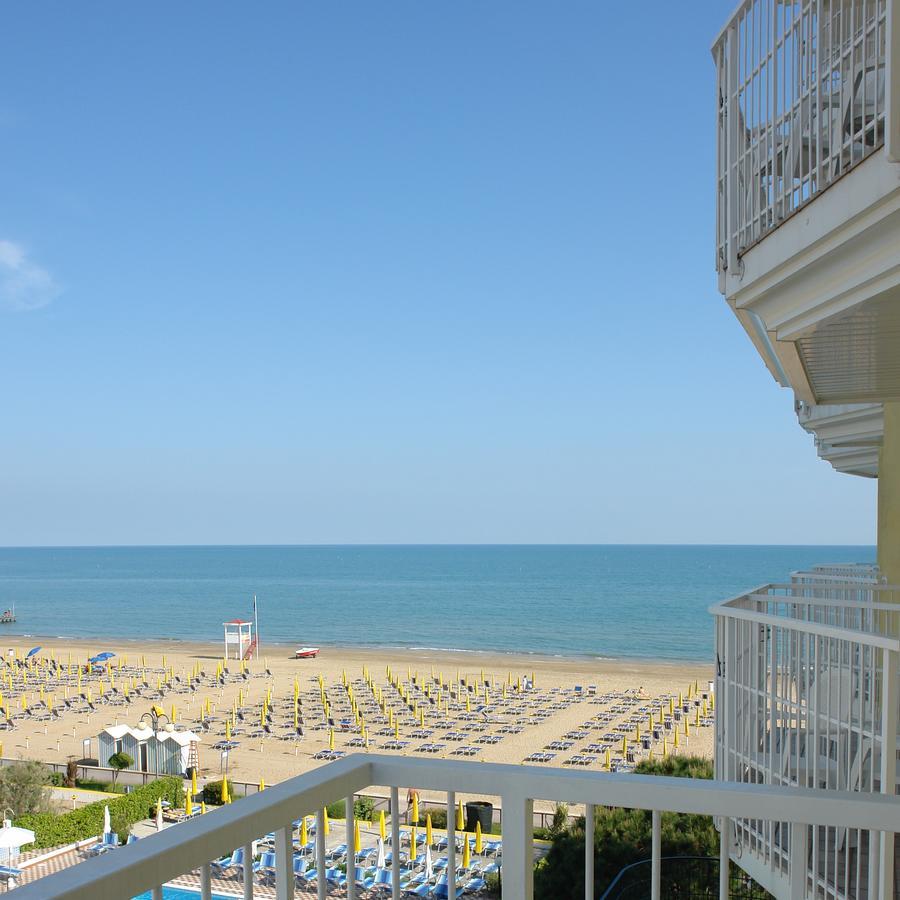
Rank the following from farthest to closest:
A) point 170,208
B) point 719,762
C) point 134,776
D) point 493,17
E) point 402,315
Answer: point 402,315 → point 170,208 → point 493,17 → point 134,776 → point 719,762

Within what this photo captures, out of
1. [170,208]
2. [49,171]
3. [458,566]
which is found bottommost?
[458,566]

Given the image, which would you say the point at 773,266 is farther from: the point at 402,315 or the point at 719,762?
the point at 402,315

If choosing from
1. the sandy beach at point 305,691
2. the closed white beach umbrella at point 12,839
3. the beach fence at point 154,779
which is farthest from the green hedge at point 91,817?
the sandy beach at point 305,691

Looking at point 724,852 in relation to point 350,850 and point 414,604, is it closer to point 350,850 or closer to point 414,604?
point 350,850

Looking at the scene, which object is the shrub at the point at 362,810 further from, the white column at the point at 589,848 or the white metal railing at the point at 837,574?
the white column at the point at 589,848

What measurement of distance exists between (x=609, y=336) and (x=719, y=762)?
68289mm

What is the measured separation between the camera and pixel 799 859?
1.72 m

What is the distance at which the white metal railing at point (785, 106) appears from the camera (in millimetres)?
3121

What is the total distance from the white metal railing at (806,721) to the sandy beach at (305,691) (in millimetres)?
16378

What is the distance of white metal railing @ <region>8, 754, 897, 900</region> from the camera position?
1417 mm

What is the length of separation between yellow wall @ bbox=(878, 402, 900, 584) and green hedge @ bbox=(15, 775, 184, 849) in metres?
11.7

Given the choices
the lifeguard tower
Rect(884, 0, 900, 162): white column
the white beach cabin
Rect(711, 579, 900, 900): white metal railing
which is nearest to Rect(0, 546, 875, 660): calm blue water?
the lifeguard tower

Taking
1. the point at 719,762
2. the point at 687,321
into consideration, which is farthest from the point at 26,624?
the point at 719,762

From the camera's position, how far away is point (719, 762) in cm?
522
